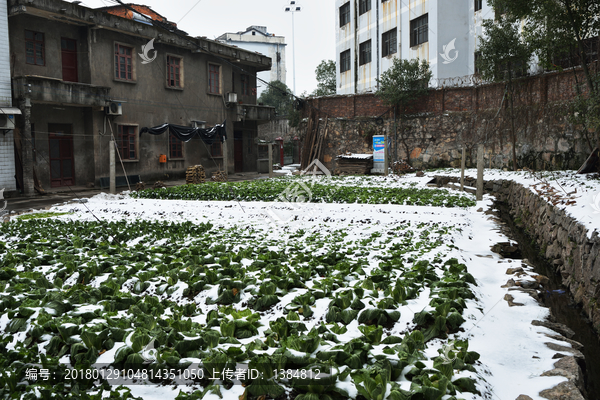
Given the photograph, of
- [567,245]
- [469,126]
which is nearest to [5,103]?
[567,245]

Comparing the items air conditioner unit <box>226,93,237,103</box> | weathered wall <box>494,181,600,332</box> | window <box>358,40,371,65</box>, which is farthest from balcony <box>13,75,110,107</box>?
window <box>358,40,371,65</box>

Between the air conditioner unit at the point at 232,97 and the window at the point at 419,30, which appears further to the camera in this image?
the air conditioner unit at the point at 232,97

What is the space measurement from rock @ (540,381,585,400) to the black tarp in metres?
22.8

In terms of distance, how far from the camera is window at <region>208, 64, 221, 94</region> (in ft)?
94.6

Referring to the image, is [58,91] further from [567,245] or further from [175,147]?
[567,245]

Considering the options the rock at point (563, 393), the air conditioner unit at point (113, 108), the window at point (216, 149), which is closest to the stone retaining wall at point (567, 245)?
the rock at point (563, 393)

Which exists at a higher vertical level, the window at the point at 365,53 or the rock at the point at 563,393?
the window at the point at 365,53

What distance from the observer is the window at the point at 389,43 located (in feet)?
99.2

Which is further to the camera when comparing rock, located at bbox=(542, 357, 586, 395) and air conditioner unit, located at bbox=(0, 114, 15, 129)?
air conditioner unit, located at bbox=(0, 114, 15, 129)

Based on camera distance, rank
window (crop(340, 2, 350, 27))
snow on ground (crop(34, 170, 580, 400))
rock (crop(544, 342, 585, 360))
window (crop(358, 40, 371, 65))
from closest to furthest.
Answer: snow on ground (crop(34, 170, 580, 400))
rock (crop(544, 342, 585, 360))
window (crop(358, 40, 371, 65))
window (crop(340, 2, 350, 27))

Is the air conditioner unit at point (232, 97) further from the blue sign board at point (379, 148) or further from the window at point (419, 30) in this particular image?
the window at point (419, 30)

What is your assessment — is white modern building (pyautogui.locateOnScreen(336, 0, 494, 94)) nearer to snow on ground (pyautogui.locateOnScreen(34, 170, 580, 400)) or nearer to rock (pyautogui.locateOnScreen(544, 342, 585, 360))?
snow on ground (pyautogui.locateOnScreen(34, 170, 580, 400))

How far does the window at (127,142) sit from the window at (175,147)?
258cm

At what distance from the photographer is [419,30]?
2811 cm
